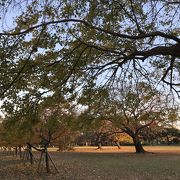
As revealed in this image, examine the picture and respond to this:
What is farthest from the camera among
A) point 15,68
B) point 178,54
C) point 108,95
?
point 108,95

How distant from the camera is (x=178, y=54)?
9.23 m

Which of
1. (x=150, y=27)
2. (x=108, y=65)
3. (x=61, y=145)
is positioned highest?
(x=150, y=27)

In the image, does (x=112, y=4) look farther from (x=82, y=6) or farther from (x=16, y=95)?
(x=16, y=95)

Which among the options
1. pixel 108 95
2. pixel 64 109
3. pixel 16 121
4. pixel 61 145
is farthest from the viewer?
pixel 61 145

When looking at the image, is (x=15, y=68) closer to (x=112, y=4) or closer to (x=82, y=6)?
(x=82, y=6)

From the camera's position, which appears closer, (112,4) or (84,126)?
(112,4)

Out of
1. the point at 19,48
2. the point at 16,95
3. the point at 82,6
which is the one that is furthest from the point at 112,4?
the point at 16,95

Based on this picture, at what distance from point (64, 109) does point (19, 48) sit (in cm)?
389

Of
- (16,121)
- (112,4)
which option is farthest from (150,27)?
(16,121)

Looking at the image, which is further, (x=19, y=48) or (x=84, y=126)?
(x=84, y=126)

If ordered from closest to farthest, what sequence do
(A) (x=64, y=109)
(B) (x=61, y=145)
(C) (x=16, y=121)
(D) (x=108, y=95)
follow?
(C) (x=16, y=121) → (D) (x=108, y=95) → (A) (x=64, y=109) → (B) (x=61, y=145)

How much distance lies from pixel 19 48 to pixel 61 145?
15.2 metres

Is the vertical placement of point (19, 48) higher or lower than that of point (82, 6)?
lower

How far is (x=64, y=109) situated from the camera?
1320 cm
